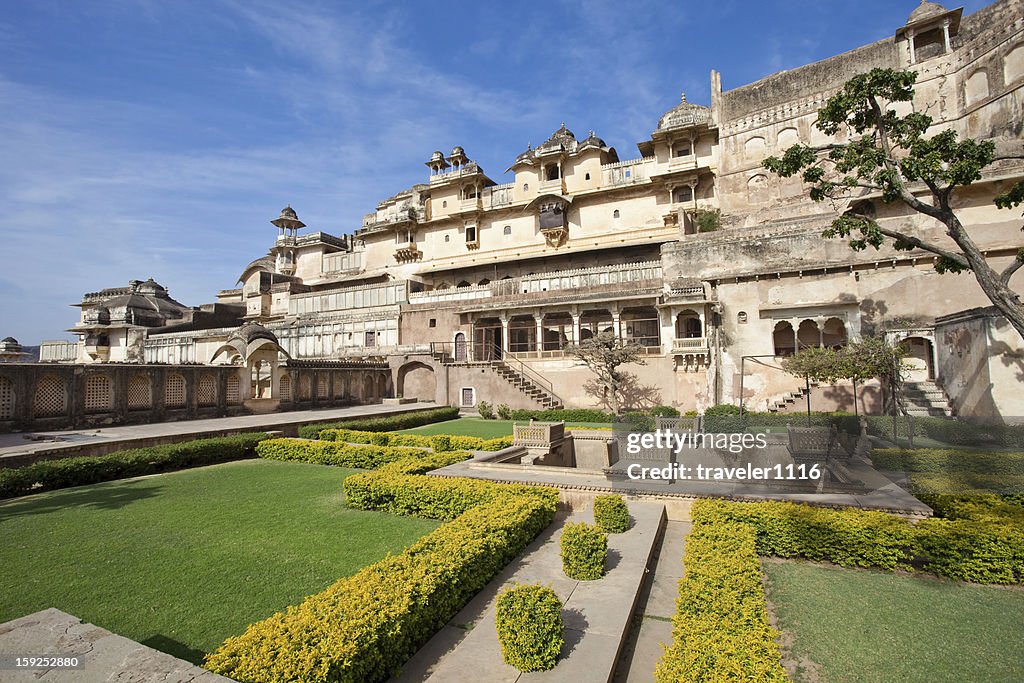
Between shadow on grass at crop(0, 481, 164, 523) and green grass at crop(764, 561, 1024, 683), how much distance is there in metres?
12.6

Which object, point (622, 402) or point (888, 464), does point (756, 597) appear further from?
point (622, 402)

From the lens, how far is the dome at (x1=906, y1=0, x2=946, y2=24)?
29.9m

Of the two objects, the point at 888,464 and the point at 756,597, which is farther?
the point at 888,464

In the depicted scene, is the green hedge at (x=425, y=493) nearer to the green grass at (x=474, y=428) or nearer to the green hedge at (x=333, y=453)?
the green hedge at (x=333, y=453)

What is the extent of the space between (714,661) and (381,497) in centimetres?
770

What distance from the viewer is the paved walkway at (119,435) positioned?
13.9 metres

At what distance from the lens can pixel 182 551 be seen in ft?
25.7

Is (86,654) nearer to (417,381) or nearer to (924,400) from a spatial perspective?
(924,400)

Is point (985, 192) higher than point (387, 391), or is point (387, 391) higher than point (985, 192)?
point (985, 192)

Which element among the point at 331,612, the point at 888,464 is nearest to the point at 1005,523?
the point at 888,464

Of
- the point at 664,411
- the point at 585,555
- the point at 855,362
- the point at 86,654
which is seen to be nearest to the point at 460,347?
the point at 664,411

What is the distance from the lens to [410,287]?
38.0m

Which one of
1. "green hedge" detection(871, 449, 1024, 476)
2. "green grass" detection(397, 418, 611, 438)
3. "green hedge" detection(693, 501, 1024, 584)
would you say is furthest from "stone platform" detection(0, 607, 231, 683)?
"green grass" detection(397, 418, 611, 438)

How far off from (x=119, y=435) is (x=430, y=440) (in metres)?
10.4
